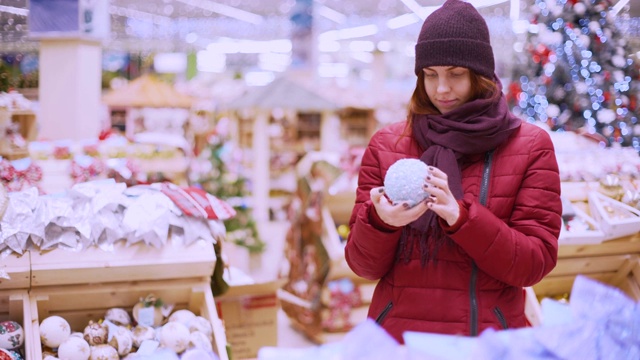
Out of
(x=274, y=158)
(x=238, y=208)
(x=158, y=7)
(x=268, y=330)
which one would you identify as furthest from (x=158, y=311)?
(x=158, y=7)

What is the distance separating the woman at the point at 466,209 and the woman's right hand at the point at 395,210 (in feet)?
0.06

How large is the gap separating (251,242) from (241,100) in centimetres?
266

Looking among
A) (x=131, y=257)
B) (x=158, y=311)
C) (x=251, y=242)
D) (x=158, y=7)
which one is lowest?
(x=251, y=242)

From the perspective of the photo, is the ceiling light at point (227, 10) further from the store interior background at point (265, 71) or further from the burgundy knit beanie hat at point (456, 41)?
the burgundy knit beanie hat at point (456, 41)

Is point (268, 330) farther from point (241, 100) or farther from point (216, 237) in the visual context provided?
point (241, 100)

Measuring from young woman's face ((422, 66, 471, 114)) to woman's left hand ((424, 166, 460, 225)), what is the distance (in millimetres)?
282

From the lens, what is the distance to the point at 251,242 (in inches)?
290

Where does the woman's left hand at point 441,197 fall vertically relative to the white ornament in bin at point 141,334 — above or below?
above

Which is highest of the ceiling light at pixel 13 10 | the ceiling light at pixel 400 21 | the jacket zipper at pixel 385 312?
the ceiling light at pixel 400 21

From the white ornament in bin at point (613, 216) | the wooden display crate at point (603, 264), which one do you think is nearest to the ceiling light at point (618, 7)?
the white ornament in bin at point (613, 216)

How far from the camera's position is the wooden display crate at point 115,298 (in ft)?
8.11

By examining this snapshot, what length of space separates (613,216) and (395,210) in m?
1.93

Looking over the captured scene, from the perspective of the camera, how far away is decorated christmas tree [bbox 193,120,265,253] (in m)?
7.14

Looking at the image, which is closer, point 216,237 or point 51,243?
point 51,243
